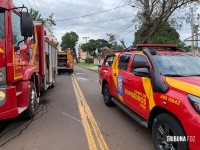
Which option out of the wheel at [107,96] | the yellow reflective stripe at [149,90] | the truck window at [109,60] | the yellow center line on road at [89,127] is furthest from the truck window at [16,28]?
the wheel at [107,96]

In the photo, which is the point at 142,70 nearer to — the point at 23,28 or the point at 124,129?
the point at 124,129

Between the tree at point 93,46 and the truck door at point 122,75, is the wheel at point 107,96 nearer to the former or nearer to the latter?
the truck door at point 122,75

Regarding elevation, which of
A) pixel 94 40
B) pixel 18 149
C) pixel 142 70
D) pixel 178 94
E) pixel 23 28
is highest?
pixel 94 40

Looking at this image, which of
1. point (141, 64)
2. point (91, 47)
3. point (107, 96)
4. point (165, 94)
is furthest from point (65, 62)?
point (91, 47)

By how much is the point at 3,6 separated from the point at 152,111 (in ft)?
12.0

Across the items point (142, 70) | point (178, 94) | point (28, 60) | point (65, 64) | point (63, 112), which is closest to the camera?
point (178, 94)

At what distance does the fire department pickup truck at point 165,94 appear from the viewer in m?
3.90

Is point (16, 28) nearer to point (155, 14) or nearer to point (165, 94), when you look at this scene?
point (165, 94)

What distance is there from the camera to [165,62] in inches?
215

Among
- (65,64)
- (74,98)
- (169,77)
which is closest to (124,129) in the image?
(169,77)

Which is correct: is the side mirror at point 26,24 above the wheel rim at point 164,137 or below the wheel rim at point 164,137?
above

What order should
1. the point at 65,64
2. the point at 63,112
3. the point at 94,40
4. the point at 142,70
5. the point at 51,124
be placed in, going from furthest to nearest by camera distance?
the point at 94,40 → the point at 65,64 → the point at 63,112 → the point at 51,124 → the point at 142,70

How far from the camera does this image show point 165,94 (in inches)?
178

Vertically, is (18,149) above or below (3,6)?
below
